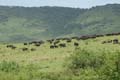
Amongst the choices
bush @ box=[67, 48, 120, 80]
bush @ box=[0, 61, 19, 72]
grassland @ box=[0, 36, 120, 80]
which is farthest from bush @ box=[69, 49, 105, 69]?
bush @ box=[0, 61, 19, 72]

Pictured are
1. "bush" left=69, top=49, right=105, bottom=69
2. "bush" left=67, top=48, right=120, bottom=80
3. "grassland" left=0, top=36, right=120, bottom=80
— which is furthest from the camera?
"bush" left=69, top=49, right=105, bottom=69

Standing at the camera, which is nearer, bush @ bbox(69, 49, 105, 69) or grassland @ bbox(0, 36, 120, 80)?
grassland @ bbox(0, 36, 120, 80)

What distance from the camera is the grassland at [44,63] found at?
104ft

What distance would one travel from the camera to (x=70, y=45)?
163 feet

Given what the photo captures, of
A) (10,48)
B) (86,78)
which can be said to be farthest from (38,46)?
(86,78)

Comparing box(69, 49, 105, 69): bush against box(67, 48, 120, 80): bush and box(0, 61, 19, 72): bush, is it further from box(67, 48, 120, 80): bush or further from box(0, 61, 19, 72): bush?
box(0, 61, 19, 72): bush

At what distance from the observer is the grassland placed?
31.7 m

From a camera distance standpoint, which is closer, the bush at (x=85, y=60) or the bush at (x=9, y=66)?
the bush at (x=85, y=60)

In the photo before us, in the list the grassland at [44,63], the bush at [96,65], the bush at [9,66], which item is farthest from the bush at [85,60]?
the bush at [9,66]

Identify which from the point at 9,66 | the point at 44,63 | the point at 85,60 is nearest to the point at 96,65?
the point at 85,60

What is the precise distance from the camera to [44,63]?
125 feet

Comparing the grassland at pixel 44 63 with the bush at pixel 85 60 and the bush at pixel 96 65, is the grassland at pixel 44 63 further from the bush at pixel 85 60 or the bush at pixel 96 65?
the bush at pixel 85 60

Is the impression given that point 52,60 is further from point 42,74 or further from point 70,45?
point 70,45

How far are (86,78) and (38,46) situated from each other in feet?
72.4
